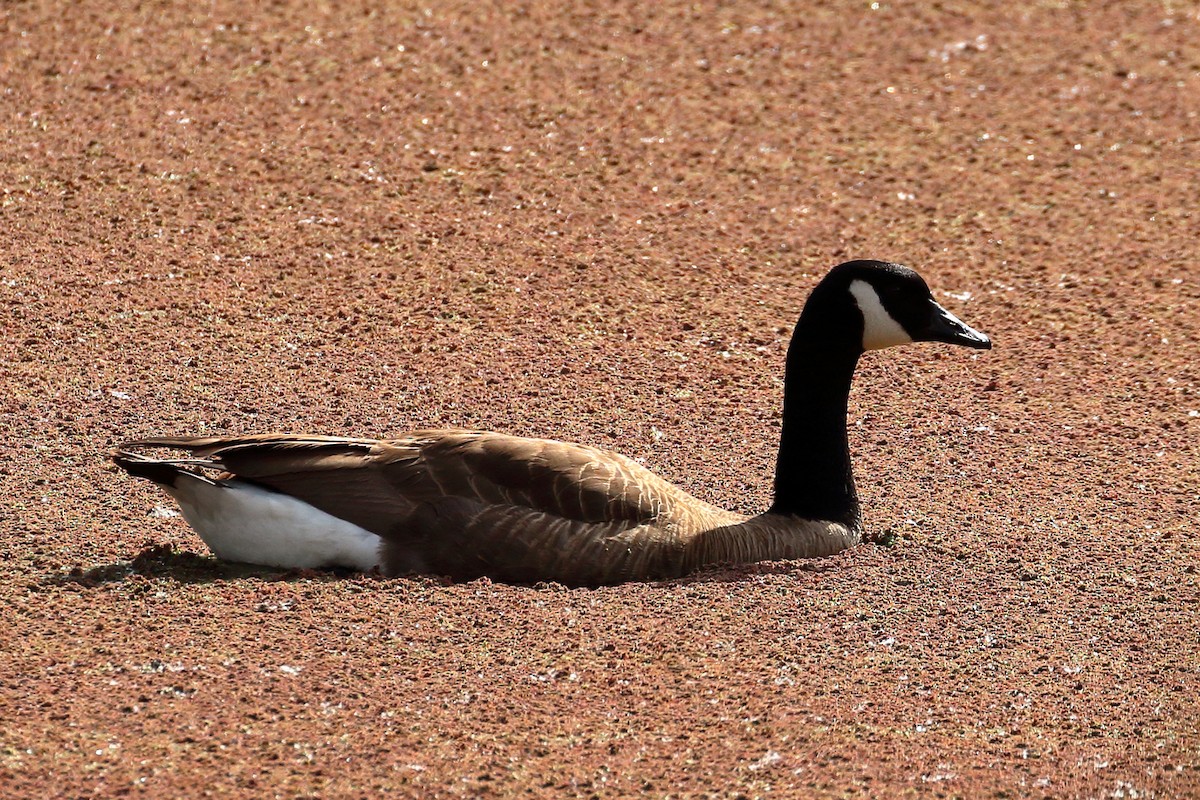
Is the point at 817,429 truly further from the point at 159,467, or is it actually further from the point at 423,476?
the point at 159,467

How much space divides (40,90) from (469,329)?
4327mm

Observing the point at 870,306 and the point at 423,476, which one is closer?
the point at 423,476

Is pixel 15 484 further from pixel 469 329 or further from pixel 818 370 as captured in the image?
pixel 818 370

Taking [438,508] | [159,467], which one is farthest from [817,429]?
[159,467]

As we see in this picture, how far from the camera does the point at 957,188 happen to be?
1132cm

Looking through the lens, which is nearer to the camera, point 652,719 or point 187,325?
point 652,719

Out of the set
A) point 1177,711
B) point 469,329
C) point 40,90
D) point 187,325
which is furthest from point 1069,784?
point 40,90

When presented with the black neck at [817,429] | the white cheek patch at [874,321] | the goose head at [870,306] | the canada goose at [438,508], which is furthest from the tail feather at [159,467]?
the white cheek patch at [874,321]

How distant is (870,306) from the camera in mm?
7176

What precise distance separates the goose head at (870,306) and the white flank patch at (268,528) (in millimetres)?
2193

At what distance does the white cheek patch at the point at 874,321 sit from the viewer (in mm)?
7164

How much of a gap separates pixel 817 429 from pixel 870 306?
582 millimetres

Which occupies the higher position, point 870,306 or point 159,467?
point 870,306

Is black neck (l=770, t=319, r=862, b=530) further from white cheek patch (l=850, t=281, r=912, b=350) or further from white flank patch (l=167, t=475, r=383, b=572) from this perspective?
white flank patch (l=167, t=475, r=383, b=572)
